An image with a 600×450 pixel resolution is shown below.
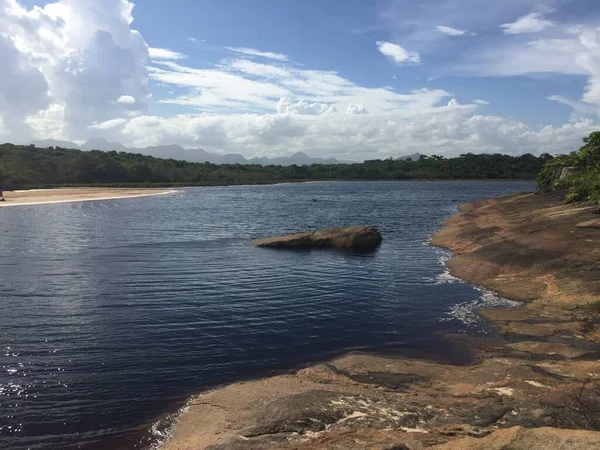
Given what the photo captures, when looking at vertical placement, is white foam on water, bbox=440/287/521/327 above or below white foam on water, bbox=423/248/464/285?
below

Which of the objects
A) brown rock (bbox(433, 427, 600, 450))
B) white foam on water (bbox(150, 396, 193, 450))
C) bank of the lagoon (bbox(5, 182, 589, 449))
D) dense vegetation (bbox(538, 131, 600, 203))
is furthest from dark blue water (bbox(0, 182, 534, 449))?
dense vegetation (bbox(538, 131, 600, 203))

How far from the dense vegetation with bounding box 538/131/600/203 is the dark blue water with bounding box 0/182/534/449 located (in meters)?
12.6

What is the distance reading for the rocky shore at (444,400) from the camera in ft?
25.5

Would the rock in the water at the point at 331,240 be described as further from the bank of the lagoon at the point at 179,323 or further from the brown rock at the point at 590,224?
the brown rock at the point at 590,224

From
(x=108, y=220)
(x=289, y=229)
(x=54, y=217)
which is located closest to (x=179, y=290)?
(x=289, y=229)

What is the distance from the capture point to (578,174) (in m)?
44.6

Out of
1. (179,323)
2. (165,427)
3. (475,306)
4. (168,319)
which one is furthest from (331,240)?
(165,427)

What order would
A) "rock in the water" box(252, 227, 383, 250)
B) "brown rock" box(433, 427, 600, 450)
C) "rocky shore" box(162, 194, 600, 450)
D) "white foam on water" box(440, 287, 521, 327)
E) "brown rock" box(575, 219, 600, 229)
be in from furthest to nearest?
1. "rock in the water" box(252, 227, 383, 250)
2. "brown rock" box(575, 219, 600, 229)
3. "white foam on water" box(440, 287, 521, 327)
4. "rocky shore" box(162, 194, 600, 450)
5. "brown rock" box(433, 427, 600, 450)

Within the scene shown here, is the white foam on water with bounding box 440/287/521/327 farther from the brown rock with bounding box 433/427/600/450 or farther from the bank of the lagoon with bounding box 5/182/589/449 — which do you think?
the brown rock with bounding box 433/427/600/450

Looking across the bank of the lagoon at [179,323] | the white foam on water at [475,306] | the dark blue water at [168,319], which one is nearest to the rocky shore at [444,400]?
the bank of the lagoon at [179,323]

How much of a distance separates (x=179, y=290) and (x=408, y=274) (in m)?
11.6

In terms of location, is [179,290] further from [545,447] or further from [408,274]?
[545,447]

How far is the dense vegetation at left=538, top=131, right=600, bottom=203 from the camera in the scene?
1383 inches

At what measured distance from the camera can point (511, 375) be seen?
11258 mm
